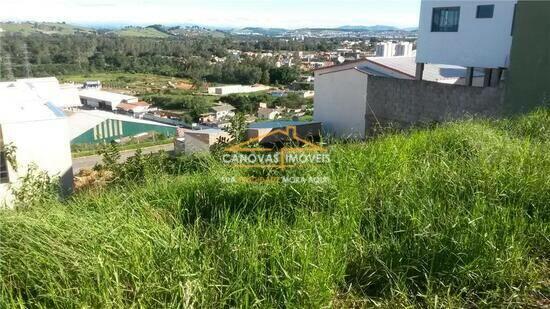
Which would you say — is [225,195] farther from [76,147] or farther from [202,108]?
[202,108]

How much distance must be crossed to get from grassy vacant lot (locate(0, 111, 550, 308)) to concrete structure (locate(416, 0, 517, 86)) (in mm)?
9591

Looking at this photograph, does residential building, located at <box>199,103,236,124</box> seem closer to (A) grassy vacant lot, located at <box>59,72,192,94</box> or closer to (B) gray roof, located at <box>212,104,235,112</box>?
(B) gray roof, located at <box>212,104,235,112</box>

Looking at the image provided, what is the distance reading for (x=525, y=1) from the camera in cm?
772

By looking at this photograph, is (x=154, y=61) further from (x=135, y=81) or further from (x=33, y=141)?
(x=33, y=141)

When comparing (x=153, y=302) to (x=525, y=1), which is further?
(x=525, y=1)

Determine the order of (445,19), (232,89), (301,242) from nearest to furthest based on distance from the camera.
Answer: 1. (301,242)
2. (445,19)
3. (232,89)

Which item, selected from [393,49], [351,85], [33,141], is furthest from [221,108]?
[33,141]

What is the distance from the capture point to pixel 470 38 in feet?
38.5

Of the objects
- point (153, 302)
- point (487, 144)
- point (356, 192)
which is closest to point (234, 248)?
point (153, 302)

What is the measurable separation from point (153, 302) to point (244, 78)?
51470 mm

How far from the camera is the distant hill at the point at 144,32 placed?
81.9 m

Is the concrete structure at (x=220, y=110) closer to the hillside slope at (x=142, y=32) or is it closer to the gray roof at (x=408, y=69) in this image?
the gray roof at (x=408, y=69)

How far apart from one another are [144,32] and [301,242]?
3735 inches

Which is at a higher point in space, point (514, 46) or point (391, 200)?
point (514, 46)
